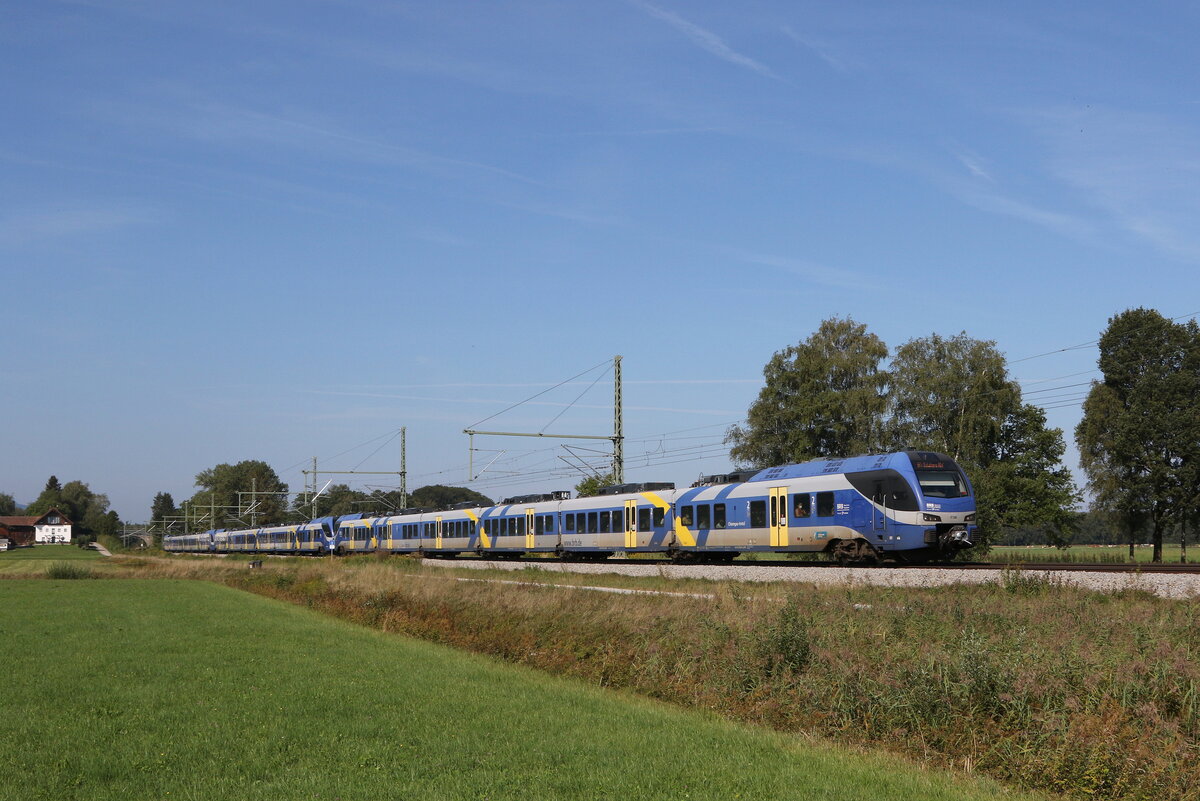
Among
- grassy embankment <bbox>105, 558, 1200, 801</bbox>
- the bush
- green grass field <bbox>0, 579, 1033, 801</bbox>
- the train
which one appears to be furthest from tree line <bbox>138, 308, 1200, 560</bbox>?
green grass field <bbox>0, 579, 1033, 801</bbox>

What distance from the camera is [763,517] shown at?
36.6m

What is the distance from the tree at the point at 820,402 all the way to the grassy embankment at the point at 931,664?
146ft

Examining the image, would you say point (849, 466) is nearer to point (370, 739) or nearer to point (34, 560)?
point (370, 739)

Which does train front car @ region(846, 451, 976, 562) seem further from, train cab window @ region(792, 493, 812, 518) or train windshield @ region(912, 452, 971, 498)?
train cab window @ region(792, 493, 812, 518)

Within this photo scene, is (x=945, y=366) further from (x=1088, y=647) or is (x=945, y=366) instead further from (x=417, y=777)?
(x=417, y=777)

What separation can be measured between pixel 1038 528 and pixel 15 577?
6070 cm

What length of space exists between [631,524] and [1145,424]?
33.4 metres

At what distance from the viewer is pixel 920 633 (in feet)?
53.9

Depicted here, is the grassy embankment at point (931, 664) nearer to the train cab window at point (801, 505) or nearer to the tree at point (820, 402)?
the train cab window at point (801, 505)

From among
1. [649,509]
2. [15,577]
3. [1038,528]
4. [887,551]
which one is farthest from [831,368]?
[15,577]

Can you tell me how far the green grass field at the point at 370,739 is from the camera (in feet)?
33.9

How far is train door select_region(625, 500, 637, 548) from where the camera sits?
45.3 meters

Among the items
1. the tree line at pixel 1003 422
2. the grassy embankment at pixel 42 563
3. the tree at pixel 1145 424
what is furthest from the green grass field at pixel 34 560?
the tree at pixel 1145 424

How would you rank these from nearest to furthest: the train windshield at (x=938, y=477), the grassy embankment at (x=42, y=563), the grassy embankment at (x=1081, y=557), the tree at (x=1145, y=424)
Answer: the train windshield at (x=938, y=477) < the grassy embankment at (x=1081, y=557) < the tree at (x=1145, y=424) < the grassy embankment at (x=42, y=563)
